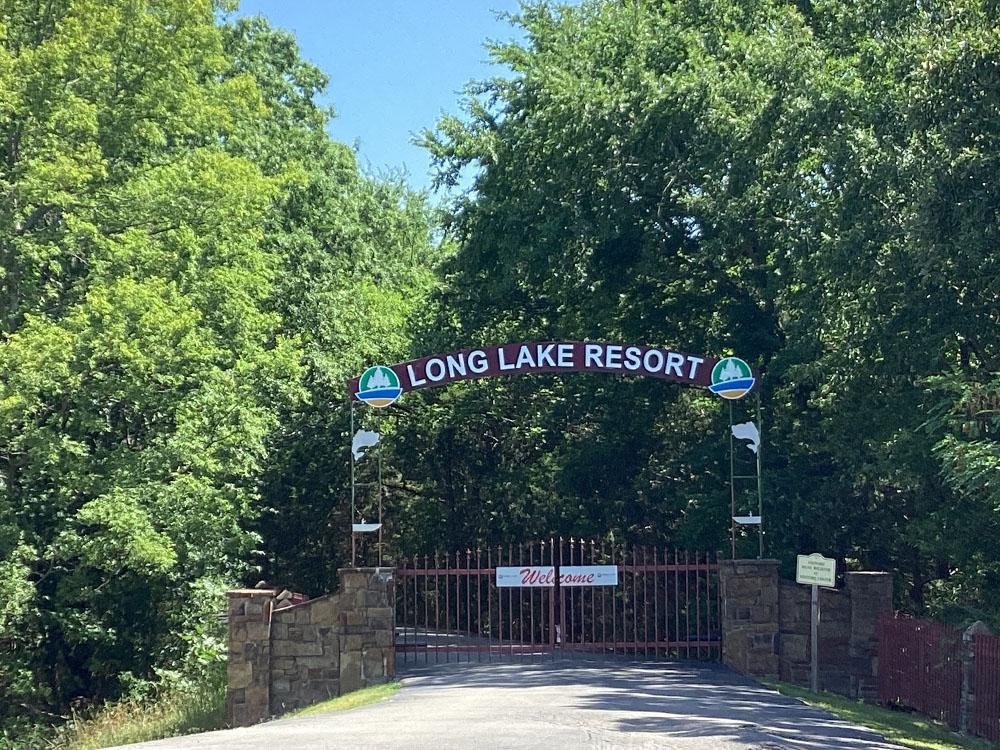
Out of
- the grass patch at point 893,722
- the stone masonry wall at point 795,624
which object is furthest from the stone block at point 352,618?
the grass patch at point 893,722

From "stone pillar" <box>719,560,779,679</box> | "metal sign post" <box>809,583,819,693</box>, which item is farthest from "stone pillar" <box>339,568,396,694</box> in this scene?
"metal sign post" <box>809,583,819,693</box>

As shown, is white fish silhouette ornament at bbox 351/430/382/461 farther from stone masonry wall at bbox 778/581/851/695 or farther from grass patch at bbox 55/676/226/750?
stone masonry wall at bbox 778/581/851/695

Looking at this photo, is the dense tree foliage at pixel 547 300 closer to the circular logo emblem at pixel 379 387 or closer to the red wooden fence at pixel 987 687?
the red wooden fence at pixel 987 687

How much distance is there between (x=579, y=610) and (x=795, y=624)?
8960 mm

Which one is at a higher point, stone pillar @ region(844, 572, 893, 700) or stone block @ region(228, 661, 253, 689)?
stone pillar @ region(844, 572, 893, 700)

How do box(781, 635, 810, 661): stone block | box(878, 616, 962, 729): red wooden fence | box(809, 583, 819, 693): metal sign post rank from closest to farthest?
box(878, 616, 962, 729): red wooden fence → box(809, 583, 819, 693): metal sign post → box(781, 635, 810, 661): stone block

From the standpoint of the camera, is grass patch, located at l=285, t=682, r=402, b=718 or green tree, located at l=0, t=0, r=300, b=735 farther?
green tree, located at l=0, t=0, r=300, b=735

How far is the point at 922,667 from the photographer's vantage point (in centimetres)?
1628

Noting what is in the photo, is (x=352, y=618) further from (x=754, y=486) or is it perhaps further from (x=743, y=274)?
(x=743, y=274)

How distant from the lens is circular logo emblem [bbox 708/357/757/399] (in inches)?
744

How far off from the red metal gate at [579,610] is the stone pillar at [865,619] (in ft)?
6.59

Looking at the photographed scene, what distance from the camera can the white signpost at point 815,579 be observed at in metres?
16.1

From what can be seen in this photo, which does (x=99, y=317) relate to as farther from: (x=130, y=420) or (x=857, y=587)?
(x=857, y=587)

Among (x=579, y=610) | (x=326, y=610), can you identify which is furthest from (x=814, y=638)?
(x=579, y=610)
